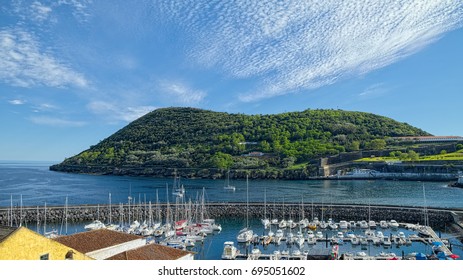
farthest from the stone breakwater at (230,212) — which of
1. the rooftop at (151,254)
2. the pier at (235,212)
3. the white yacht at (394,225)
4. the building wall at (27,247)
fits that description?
the building wall at (27,247)

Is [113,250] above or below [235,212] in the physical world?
above

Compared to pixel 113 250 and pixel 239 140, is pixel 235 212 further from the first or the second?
pixel 239 140

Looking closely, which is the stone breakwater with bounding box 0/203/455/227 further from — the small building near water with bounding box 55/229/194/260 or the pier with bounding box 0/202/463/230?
the small building near water with bounding box 55/229/194/260

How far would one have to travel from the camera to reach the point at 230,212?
36.5 meters

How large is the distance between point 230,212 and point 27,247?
98.9ft

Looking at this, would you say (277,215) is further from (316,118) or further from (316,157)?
(316,118)

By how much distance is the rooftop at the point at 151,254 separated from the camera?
12515 millimetres

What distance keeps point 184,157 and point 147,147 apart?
28140 mm

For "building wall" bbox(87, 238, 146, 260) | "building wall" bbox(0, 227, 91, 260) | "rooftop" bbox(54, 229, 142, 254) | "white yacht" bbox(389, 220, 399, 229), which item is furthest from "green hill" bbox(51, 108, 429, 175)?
"building wall" bbox(0, 227, 91, 260)

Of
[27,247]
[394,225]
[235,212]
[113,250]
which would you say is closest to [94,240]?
[113,250]

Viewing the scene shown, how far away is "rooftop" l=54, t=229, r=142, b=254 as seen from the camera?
13.7 metres

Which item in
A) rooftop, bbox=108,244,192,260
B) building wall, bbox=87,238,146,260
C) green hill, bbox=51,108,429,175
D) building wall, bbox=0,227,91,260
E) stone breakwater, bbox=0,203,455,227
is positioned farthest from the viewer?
green hill, bbox=51,108,429,175

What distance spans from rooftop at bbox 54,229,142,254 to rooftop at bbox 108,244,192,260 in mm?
983

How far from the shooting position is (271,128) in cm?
11669
